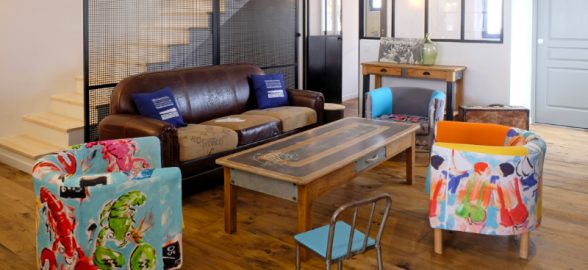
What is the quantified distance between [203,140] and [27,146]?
2063 millimetres

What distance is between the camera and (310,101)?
18.9 ft

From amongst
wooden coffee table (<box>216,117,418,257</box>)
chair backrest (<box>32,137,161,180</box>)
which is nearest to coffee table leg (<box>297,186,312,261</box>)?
wooden coffee table (<box>216,117,418,257</box>)

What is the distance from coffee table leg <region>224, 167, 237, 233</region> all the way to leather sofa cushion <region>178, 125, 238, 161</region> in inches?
30.4

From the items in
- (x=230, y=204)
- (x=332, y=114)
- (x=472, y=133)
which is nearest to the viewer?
(x=230, y=204)

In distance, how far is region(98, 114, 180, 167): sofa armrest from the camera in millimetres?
4086

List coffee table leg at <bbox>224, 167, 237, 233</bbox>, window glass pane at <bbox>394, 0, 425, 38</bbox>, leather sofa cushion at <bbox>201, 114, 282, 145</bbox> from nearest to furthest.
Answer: coffee table leg at <bbox>224, 167, 237, 233</bbox>
leather sofa cushion at <bbox>201, 114, 282, 145</bbox>
window glass pane at <bbox>394, 0, 425, 38</bbox>

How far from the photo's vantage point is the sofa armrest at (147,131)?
4086mm

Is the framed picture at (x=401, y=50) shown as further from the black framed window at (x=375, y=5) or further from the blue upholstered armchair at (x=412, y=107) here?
the blue upholstered armchair at (x=412, y=107)

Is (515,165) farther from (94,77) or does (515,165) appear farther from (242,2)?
(242,2)

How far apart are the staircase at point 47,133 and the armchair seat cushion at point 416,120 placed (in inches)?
117

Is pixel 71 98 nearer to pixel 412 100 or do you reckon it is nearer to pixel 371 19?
pixel 412 100

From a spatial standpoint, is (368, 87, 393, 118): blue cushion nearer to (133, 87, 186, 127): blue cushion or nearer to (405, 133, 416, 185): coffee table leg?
(405, 133, 416, 185): coffee table leg

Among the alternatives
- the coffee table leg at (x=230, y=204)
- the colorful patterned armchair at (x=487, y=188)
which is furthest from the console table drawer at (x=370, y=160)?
the coffee table leg at (x=230, y=204)

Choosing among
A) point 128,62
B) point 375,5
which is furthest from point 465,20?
point 128,62
